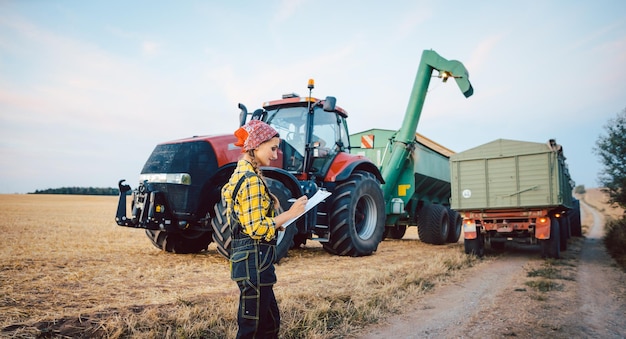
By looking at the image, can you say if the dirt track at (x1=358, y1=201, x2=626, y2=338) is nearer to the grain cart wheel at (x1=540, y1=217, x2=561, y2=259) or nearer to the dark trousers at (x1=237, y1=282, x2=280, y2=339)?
the grain cart wheel at (x1=540, y1=217, x2=561, y2=259)

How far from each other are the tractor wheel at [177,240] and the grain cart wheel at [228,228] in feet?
5.22

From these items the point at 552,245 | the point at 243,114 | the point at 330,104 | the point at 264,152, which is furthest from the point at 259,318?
the point at 552,245

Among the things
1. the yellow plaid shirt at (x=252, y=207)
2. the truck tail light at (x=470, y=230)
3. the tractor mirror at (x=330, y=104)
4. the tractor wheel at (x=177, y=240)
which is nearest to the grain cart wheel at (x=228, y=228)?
the tractor mirror at (x=330, y=104)

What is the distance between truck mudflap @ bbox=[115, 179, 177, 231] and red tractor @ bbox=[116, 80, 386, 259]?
0.01 meters

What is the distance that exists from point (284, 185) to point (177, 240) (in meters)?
2.42

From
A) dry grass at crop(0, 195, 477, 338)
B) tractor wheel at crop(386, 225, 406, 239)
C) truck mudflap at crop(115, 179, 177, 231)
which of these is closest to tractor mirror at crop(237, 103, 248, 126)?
truck mudflap at crop(115, 179, 177, 231)

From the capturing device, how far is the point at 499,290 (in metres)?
5.30

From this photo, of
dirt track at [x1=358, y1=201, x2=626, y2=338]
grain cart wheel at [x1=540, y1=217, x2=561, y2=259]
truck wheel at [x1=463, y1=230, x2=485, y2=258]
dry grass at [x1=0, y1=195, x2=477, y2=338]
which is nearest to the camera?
dry grass at [x1=0, y1=195, x2=477, y2=338]

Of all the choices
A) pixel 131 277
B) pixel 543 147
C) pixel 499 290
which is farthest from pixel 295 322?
pixel 543 147

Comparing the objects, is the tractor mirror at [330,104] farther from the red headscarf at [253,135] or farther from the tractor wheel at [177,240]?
the red headscarf at [253,135]

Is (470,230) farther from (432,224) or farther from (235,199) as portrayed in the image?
(235,199)

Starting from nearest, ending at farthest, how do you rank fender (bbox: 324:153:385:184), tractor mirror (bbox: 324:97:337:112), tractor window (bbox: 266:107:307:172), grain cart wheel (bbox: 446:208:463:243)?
tractor mirror (bbox: 324:97:337:112) < tractor window (bbox: 266:107:307:172) < fender (bbox: 324:153:385:184) < grain cart wheel (bbox: 446:208:463:243)

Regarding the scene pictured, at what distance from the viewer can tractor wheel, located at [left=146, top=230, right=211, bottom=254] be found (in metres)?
7.39

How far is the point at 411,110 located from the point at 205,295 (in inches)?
294
